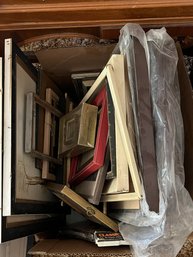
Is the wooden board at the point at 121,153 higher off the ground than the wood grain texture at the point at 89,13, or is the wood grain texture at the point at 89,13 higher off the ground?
the wood grain texture at the point at 89,13

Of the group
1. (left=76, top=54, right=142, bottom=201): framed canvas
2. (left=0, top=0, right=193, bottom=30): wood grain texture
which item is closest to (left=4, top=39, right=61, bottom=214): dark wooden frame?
(left=0, top=0, right=193, bottom=30): wood grain texture

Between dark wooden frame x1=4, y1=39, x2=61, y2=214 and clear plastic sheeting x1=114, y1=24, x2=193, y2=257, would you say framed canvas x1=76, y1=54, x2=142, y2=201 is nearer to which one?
clear plastic sheeting x1=114, y1=24, x2=193, y2=257

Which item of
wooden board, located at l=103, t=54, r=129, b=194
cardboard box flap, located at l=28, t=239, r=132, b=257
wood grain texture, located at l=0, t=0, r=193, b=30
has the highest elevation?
wood grain texture, located at l=0, t=0, r=193, b=30

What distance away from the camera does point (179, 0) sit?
0.89 meters

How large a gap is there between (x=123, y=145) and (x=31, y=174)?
302 millimetres

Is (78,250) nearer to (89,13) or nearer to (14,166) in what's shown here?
(14,166)

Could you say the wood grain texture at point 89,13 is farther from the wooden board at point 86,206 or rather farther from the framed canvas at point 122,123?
the wooden board at point 86,206

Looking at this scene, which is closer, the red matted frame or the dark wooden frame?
the dark wooden frame

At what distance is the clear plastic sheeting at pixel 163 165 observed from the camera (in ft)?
2.66

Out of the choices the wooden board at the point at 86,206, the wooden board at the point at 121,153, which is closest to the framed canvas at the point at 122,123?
the wooden board at the point at 121,153

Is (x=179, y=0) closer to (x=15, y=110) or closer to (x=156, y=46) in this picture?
(x=156, y=46)

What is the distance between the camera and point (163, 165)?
814mm

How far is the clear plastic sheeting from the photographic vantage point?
812 mm

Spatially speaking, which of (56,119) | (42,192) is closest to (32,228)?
(42,192)
